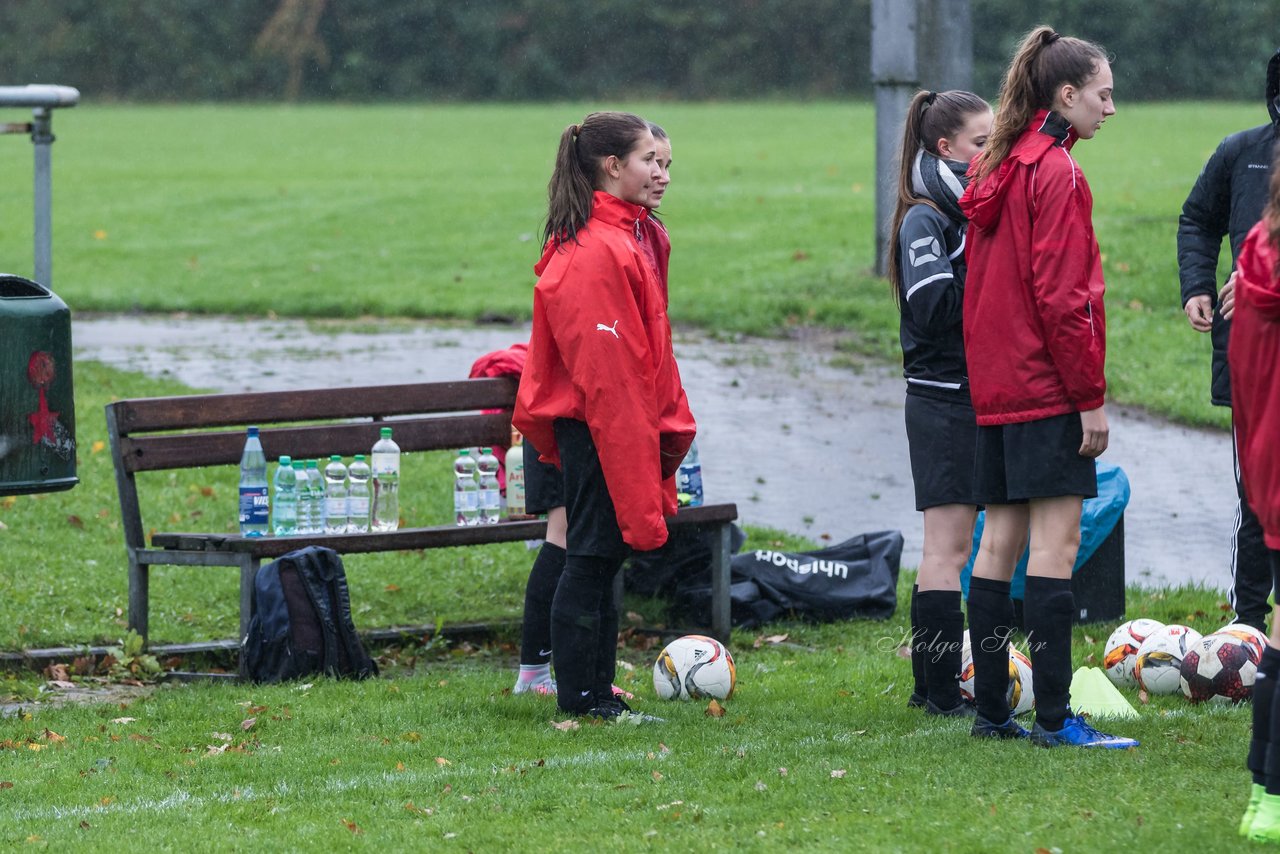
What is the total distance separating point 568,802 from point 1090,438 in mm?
1670

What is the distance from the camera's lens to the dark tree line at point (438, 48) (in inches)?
2480

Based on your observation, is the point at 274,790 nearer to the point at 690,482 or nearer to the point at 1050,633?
the point at 1050,633

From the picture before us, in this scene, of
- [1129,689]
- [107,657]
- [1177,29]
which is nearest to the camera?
[1129,689]

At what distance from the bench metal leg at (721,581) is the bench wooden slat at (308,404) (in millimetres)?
1054

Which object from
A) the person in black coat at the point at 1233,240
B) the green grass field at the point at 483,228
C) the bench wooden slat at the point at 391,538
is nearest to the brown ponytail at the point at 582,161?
the bench wooden slat at the point at 391,538

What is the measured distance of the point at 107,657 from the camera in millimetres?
6707

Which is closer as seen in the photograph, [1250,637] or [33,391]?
[1250,637]

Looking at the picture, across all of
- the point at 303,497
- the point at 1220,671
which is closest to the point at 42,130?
the point at 303,497

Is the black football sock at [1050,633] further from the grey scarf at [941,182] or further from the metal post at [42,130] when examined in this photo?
the metal post at [42,130]

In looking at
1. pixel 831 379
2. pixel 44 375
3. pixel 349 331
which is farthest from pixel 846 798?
pixel 349 331

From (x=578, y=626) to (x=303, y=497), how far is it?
2141mm

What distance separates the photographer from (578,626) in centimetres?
545

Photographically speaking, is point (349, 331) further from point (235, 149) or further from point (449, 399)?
point (235, 149)

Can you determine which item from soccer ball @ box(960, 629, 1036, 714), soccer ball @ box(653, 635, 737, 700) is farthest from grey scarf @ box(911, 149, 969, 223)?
soccer ball @ box(653, 635, 737, 700)
